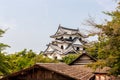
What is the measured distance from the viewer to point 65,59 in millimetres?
70500

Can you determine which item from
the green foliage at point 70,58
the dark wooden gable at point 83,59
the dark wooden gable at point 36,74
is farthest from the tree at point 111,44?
the green foliage at point 70,58

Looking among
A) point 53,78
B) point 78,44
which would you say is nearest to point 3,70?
point 53,78

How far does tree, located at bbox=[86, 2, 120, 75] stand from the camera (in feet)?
56.3

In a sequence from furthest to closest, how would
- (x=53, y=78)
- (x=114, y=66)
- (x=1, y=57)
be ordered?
(x=1, y=57)
(x=53, y=78)
(x=114, y=66)

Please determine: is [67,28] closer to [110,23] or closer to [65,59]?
[65,59]

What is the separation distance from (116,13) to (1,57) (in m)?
11.1

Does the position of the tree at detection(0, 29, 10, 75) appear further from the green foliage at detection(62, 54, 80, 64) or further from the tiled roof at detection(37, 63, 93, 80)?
the green foliage at detection(62, 54, 80, 64)

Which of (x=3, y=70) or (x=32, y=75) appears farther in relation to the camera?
(x=3, y=70)

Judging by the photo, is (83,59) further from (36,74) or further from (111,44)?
(111,44)

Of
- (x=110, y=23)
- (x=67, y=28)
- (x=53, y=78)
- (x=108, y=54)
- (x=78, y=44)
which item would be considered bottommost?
(x=53, y=78)

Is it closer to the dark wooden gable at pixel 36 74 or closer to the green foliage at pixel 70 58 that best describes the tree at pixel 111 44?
the dark wooden gable at pixel 36 74

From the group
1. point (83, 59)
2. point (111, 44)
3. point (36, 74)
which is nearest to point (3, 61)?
point (36, 74)

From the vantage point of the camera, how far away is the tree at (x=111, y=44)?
17172 millimetres

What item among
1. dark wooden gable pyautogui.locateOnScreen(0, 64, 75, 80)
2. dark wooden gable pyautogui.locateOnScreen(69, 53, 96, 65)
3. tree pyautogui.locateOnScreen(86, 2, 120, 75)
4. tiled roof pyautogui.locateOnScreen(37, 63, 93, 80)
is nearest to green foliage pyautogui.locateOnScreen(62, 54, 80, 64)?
dark wooden gable pyautogui.locateOnScreen(69, 53, 96, 65)
